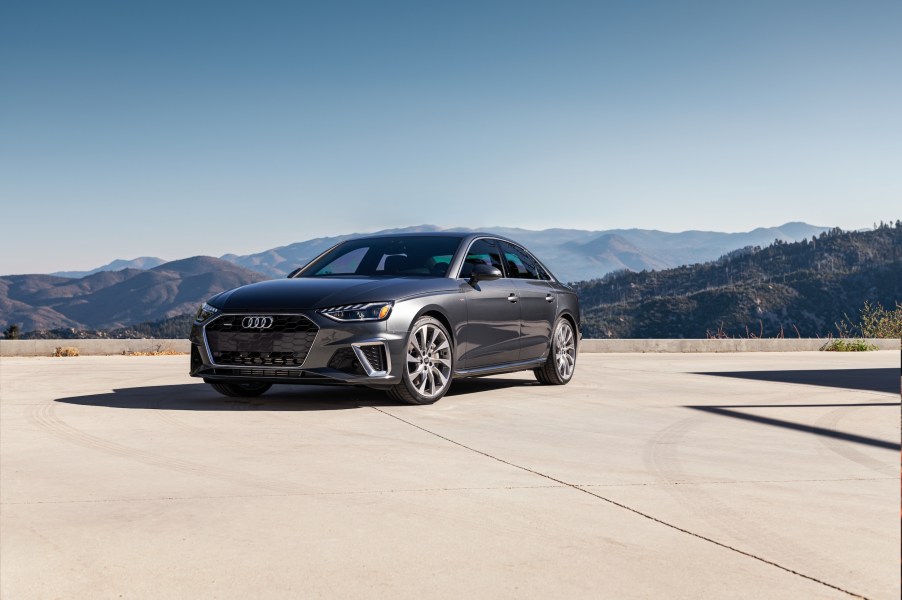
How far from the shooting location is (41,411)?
8773mm

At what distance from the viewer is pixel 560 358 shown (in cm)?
1150

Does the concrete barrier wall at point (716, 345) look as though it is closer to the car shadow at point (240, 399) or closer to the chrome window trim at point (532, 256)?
the chrome window trim at point (532, 256)

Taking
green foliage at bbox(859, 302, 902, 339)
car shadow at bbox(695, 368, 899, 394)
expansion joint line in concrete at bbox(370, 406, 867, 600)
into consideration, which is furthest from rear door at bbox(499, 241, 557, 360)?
green foliage at bbox(859, 302, 902, 339)

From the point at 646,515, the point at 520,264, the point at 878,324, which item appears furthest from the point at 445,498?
the point at 878,324

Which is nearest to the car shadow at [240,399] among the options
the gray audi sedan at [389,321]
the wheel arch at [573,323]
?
the gray audi sedan at [389,321]

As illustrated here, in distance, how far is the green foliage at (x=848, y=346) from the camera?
2195 cm

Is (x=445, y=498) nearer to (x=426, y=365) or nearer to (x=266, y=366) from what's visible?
(x=266, y=366)

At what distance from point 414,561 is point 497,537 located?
541 millimetres

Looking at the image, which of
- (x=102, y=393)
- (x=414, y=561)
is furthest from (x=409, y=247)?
(x=414, y=561)

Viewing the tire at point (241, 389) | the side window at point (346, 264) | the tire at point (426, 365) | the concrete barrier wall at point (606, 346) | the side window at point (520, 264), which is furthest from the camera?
the concrete barrier wall at point (606, 346)

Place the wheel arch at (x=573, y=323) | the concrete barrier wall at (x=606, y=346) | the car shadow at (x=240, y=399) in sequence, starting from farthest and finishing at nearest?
the concrete barrier wall at (x=606, y=346) → the wheel arch at (x=573, y=323) → the car shadow at (x=240, y=399)

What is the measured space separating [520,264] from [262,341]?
141 inches

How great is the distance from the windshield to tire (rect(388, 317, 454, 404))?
31.3 inches

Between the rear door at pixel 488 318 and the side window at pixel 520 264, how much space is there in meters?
0.20
